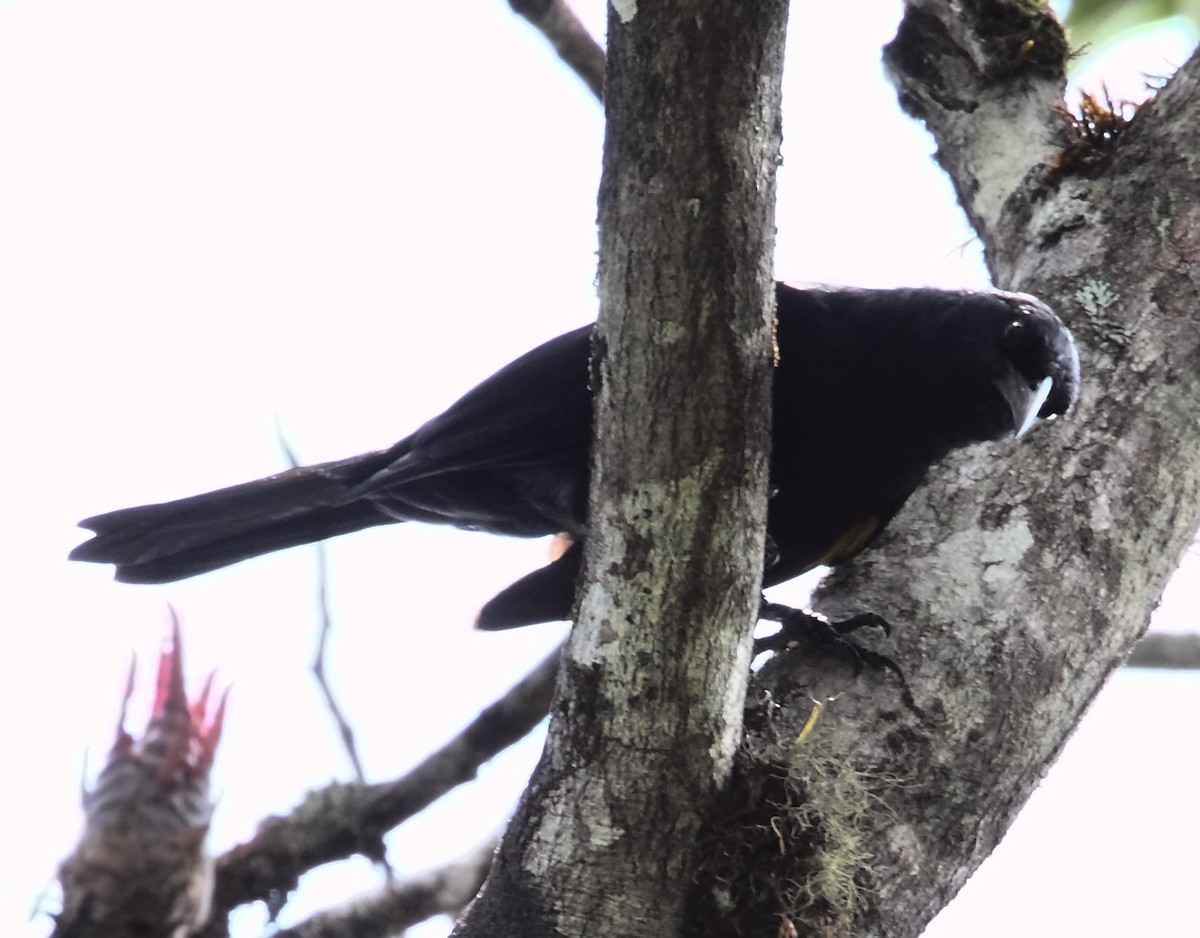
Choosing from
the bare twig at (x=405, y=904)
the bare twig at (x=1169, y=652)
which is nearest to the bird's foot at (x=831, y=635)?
the bare twig at (x=405, y=904)

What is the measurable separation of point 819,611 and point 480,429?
89 cm

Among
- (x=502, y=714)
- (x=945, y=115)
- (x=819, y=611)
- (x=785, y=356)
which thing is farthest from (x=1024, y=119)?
(x=502, y=714)

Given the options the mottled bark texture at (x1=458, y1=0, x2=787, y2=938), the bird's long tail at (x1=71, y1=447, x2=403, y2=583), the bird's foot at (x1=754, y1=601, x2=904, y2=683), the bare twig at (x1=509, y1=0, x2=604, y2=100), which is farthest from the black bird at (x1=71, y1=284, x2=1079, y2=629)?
the bare twig at (x1=509, y1=0, x2=604, y2=100)

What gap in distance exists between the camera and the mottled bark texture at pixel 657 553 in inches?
74.7

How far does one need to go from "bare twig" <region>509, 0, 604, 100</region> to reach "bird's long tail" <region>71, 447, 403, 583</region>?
4.26 feet

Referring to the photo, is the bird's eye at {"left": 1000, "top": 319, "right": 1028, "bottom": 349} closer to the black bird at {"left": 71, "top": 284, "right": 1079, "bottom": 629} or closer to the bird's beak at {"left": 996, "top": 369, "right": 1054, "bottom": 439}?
the black bird at {"left": 71, "top": 284, "right": 1079, "bottom": 629}

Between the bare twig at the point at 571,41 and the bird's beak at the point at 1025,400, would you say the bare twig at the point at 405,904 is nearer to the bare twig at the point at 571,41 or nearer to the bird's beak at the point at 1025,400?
the bird's beak at the point at 1025,400

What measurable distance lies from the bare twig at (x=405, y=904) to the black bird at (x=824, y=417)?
880 millimetres

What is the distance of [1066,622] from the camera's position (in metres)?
2.57

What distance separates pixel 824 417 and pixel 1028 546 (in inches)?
24.2

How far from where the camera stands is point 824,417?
308 centimetres

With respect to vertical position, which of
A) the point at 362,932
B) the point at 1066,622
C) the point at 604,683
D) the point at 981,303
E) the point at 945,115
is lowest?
the point at 1066,622

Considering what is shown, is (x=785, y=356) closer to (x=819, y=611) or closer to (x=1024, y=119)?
(x=819, y=611)

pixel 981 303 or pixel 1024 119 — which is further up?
pixel 1024 119
